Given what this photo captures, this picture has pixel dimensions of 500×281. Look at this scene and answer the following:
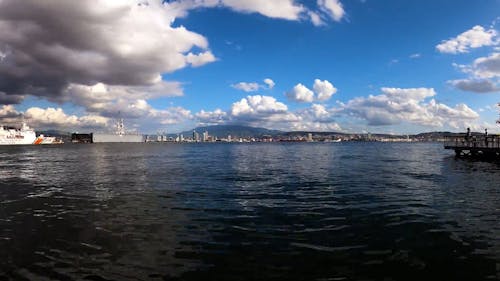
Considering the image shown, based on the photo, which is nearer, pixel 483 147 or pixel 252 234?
pixel 252 234

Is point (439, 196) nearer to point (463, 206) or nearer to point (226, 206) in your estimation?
point (463, 206)

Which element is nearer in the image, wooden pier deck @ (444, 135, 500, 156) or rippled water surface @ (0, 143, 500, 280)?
rippled water surface @ (0, 143, 500, 280)

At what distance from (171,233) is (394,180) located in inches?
1129

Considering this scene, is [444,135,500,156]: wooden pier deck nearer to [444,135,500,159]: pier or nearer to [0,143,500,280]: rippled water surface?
[444,135,500,159]: pier

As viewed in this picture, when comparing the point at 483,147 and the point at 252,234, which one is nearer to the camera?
the point at 252,234

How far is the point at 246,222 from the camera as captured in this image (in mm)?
20531

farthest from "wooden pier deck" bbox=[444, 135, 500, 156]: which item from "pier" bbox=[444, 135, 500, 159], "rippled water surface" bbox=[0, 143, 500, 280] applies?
"rippled water surface" bbox=[0, 143, 500, 280]

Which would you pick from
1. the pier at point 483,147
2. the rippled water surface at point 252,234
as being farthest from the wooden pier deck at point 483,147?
the rippled water surface at point 252,234

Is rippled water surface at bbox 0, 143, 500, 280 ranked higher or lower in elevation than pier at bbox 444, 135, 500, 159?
lower

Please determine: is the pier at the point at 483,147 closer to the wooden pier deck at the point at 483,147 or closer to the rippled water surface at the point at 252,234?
the wooden pier deck at the point at 483,147

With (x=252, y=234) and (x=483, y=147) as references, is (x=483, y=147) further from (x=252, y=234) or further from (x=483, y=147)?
(x=252, y=234)

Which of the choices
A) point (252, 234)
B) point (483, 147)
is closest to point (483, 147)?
point (483, 147)

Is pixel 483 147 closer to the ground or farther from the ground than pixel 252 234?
farther from the ground

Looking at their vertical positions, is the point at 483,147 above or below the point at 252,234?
above
